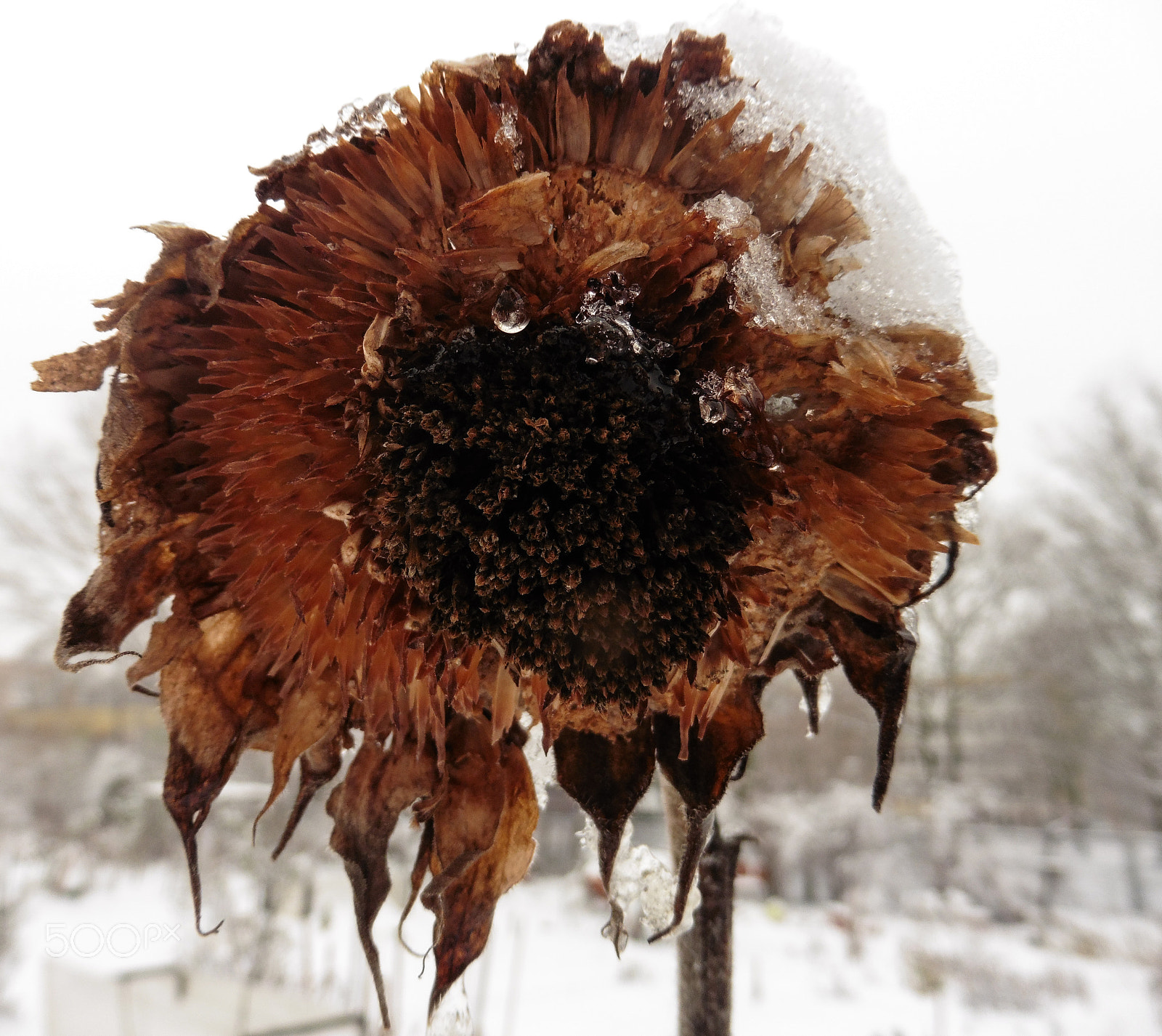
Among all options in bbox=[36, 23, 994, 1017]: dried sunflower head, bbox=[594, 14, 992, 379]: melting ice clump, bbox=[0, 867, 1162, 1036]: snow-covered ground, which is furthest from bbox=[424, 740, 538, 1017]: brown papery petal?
bbox=[0, 867, 1162, 1036]: snow-covered ground

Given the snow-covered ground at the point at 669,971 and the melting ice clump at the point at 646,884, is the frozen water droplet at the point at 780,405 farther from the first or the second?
the snow-covered ground at the point at 669,971

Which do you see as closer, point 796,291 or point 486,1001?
point 796,291

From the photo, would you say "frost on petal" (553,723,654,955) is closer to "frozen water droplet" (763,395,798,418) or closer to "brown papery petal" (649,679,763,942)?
"brown papery petal" (649,679,763,942)

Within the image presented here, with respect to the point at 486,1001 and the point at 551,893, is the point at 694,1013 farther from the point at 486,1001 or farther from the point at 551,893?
the point at 551,893

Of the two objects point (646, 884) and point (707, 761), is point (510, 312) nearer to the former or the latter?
point (707, 761)

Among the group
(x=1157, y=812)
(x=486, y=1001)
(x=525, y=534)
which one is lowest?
(x=486, y=1001)

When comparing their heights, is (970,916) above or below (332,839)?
below

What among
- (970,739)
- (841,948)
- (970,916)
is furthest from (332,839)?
(970,739)

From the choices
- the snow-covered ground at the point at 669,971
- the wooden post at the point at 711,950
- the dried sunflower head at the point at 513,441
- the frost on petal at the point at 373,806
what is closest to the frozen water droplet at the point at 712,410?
the dried sunflower head at the point at 513,441
